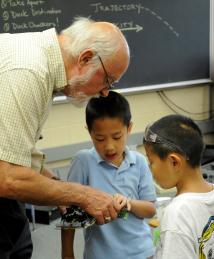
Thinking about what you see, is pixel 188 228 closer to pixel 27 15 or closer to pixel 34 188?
pixel 34 188

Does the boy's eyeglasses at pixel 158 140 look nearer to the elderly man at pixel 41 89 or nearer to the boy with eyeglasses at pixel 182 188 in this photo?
the boy with eyeglasses at pixel 182 188

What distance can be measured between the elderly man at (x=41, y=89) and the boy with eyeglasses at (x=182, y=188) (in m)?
0.29

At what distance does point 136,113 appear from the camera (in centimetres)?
407

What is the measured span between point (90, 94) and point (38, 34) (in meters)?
0.28

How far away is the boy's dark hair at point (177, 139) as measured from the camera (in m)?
1.39

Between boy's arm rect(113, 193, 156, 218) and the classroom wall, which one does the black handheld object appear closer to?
boy's arm rect(113, 193, 156, 218)

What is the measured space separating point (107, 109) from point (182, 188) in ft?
1.72

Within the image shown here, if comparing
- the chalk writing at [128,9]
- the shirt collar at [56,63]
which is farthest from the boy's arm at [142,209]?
the chalk writing at [128,9]

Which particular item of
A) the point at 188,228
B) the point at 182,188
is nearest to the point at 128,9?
the point at 182,188

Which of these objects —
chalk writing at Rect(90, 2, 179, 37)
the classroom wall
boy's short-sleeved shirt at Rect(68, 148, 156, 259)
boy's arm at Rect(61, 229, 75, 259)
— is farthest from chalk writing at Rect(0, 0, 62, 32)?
boy's arm at Rect(61, 229, 75, 259)

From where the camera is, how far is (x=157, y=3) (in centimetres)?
400

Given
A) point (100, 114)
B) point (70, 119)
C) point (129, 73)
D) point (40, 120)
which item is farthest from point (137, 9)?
point (40, 120)

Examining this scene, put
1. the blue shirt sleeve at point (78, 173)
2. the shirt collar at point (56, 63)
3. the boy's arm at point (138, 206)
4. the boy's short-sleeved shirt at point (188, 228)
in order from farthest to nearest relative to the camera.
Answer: the blue shirt sleeve at point (78, 173)
the boy's arm at point (138, 206)
the shirt collar at point (56, 63)
the boy's short-sleeved shirt at point (188, 228)

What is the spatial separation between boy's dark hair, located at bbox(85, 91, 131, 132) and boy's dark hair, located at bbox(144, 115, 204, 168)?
1.21 ft
